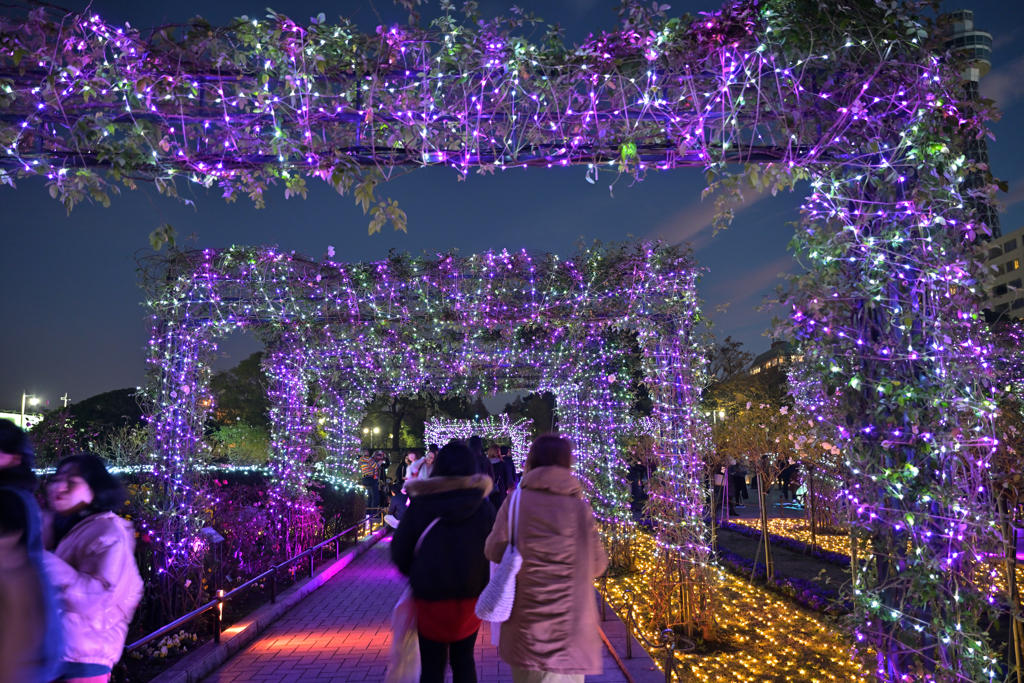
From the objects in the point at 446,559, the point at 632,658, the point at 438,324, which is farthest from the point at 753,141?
the point at 438,324

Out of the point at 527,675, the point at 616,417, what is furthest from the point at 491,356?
the point at 527,675

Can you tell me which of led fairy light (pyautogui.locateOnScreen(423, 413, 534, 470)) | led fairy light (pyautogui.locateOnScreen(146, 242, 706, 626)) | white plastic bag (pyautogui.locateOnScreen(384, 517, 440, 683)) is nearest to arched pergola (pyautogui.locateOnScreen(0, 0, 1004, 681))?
white plastic bag (pyautogui.locateOnScreen(384, 517, 440, 683))

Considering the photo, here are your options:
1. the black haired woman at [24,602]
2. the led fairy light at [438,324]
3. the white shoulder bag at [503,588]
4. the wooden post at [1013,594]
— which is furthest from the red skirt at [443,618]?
the led fairy light at [438,324]

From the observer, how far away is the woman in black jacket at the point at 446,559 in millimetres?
3297

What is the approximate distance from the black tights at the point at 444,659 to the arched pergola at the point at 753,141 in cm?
217

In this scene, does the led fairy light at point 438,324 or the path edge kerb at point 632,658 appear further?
the led fairy light at point 438,324

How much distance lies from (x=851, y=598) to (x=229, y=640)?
502cm

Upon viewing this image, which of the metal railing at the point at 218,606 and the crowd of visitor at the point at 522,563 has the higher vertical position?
the crowd of visitor at the point at 522,563

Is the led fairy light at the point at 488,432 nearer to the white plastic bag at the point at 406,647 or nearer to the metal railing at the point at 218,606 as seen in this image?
the metal railing at the point at 218,606

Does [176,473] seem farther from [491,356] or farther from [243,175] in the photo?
[491,356]

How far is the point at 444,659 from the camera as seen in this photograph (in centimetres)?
336

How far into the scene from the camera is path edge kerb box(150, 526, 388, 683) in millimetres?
4922

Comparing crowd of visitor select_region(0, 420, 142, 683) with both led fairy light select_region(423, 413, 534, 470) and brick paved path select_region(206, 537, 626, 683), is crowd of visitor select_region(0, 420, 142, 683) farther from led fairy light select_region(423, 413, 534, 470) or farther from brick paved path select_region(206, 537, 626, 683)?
led fairy light select_region(423, 413, 534, 470)

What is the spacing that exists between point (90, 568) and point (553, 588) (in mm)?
1880
